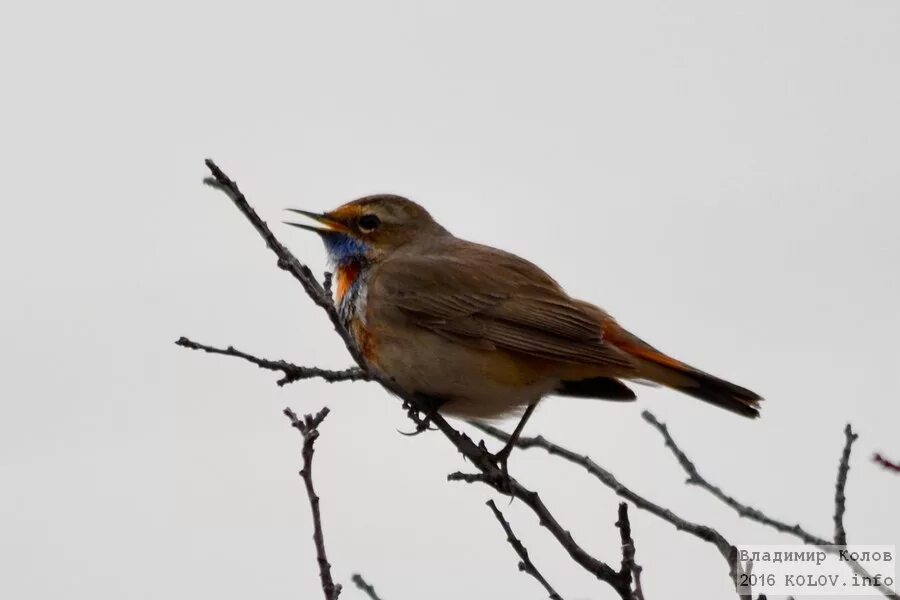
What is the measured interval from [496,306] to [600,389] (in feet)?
3.03

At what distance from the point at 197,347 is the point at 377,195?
3877 millimetres

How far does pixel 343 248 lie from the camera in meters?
9.50

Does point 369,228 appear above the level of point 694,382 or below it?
above

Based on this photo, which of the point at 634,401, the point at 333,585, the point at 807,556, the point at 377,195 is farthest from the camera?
the point at 377,195

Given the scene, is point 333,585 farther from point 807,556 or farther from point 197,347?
point 807,556

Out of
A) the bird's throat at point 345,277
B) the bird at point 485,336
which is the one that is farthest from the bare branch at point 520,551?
the bird's throat at point 345,277

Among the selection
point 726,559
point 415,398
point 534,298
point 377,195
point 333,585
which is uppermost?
point 377,195

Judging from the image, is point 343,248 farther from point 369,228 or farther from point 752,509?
point 752,509

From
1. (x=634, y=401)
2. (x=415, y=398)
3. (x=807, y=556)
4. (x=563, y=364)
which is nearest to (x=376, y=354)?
(x=415, y=398)

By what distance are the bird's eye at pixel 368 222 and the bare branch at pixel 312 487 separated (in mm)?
4134

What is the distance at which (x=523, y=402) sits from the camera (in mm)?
8594

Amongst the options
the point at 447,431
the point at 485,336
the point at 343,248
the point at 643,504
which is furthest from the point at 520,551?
the point at 343,248

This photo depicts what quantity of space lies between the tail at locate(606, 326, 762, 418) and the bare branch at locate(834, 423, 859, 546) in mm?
2385

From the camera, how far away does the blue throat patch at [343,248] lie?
9461mm
